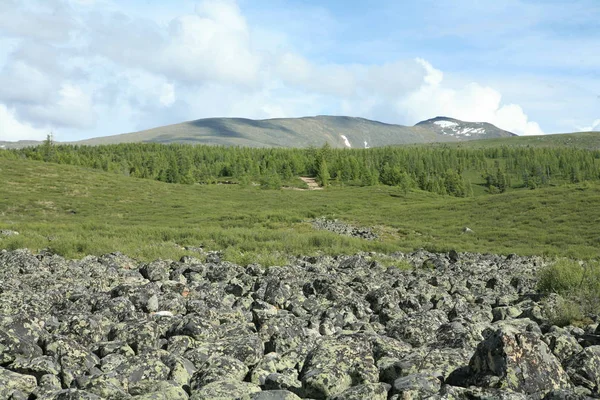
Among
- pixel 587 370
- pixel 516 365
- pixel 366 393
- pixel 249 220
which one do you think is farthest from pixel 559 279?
pixel 249 220

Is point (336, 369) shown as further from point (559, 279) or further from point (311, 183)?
point (311, 183)

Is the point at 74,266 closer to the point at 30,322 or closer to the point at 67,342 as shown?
the point at 30,322

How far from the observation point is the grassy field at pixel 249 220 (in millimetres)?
29344

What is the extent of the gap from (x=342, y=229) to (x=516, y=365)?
44808mm

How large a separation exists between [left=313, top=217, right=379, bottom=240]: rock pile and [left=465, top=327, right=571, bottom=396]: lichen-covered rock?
38.7 m

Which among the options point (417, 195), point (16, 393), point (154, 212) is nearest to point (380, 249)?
point (16, 393)

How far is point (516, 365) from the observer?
558 cm

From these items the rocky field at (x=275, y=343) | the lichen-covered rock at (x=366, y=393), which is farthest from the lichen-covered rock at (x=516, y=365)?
the lichen-covered rock at (x=366, y=393)

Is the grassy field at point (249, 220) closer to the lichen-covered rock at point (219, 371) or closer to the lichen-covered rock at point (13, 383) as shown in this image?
the lichen-covered rock at point (219, 371)

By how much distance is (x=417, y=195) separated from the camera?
115m

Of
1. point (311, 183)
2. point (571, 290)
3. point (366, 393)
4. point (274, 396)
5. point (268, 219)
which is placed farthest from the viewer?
point (311, 183)

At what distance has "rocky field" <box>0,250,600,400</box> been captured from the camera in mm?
5621

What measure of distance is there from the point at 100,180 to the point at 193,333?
89529 millimetres

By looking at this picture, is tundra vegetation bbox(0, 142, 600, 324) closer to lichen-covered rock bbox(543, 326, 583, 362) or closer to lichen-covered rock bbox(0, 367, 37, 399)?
lichen-covered rock bbox(543, 326, 583, 362)
